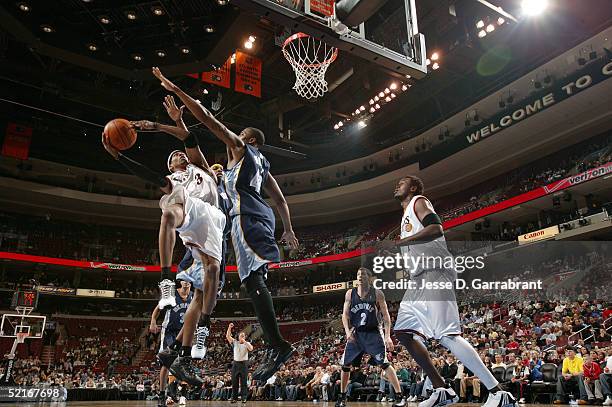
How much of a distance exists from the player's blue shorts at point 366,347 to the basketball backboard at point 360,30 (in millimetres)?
4066

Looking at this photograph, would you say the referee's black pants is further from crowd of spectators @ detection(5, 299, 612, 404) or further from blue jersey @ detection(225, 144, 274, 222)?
blue jersey @ detection(225, 144, 274, 222)

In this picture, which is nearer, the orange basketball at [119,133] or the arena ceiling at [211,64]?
the orange basketball at [119,133]

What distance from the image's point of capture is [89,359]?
25.1 meters

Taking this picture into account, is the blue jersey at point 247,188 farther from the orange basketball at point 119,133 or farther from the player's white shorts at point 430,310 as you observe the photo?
the orange basketball at point 119,133

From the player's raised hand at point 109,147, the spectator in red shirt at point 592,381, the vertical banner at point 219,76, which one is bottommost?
the spectator in red shirt at point 592,381

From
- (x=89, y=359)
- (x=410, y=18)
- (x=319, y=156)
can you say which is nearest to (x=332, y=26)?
(x=410, y=18)

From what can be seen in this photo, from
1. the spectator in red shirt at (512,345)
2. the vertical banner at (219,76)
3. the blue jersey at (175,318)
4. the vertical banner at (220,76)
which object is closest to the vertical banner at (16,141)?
the vertical banner at (219,76)

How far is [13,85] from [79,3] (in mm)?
7594

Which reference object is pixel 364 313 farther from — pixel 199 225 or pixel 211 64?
pixel 211 64

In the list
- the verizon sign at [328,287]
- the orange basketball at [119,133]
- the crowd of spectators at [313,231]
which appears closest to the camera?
the orange basketball at [119,133]

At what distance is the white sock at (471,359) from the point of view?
396cm

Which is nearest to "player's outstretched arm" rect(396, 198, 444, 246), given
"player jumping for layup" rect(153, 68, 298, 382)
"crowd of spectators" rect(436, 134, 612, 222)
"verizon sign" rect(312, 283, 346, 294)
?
"player jumping for layup" rect(153, 68, 298, 382)

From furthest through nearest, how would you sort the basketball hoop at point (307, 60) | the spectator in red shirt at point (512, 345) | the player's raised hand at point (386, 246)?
the basketball hoop at point (307, 60) → the spectator in red shirt at point (512, 345) → the player's raised hand at point (386, 246)

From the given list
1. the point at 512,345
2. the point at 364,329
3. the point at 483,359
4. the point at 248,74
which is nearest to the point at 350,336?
the point at 364,329
